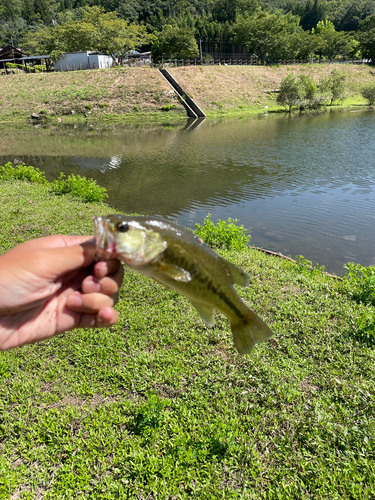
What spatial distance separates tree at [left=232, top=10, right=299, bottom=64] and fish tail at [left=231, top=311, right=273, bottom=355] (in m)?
93.5

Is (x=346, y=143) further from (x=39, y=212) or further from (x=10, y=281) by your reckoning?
(x=10, y=281)

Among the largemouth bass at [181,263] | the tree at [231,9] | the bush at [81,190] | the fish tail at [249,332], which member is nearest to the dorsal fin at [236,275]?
the largemouth bass at [181,263]

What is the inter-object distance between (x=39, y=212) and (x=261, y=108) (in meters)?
54.6

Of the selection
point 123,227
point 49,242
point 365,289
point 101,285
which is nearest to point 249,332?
point 101,285

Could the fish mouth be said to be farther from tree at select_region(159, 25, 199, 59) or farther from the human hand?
tree at select_region(159, 25, 199, 59)

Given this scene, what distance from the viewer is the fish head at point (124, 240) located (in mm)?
2104

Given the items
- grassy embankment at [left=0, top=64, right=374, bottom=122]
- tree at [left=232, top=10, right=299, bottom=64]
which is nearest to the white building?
grassy embankment at [left=0, top=64, right=374, bottom=122]

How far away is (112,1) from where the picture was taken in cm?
11694

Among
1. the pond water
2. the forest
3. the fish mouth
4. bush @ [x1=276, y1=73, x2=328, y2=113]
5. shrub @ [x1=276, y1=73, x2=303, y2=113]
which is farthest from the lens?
the forest

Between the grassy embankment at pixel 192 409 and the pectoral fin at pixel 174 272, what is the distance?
250 centimetres

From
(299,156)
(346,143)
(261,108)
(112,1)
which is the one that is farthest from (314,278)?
(112,1)

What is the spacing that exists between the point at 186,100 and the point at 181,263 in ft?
184

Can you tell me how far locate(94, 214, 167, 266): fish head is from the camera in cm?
210

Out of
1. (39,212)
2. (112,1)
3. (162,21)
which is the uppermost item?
(112,1)
